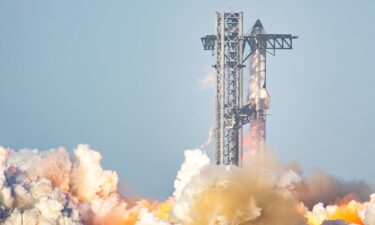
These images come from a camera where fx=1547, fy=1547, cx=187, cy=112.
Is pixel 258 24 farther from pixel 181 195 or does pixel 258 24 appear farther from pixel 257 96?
pixel 181 195

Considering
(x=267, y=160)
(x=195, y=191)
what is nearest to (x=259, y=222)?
(x=195, y=191)

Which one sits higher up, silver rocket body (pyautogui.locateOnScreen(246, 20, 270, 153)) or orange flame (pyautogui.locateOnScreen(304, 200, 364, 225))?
silver rocket body (pyautogui.locateOnScreen(246, 20, 270, 153))

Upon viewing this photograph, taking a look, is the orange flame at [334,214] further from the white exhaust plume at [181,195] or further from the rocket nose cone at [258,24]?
the rocket nose cone at [258,24]

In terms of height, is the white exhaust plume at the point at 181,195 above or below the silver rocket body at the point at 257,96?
below

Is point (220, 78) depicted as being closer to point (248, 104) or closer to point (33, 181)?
point (248, 104)

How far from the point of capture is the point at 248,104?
179500 mm

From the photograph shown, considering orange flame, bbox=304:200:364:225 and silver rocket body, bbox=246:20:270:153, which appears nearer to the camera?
orange flame, bbox=304:200:364:225

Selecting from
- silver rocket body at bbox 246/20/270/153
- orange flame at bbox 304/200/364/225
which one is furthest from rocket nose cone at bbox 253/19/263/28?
orange flame at bbox 304/200/364/225

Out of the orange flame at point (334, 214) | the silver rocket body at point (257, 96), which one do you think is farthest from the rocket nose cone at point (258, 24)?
the orange flame at point (334, 214)

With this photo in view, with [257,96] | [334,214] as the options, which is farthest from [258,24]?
[334,214]

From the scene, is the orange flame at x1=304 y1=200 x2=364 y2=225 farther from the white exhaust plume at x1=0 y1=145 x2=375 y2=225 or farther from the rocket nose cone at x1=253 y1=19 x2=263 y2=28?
the rocket nose cone at x1=253 y1=19 x2=263 y2=28

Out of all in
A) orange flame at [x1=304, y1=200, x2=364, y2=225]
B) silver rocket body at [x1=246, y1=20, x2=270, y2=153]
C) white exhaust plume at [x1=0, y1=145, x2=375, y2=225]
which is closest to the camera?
white exhaust plume at [x1=0, y1=145, x2=375, y2=225]

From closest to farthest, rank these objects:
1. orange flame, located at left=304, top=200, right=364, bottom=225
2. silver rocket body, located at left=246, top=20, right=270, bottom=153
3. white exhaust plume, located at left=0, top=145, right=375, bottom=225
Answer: white exhaust plume, located at left=0, top=145, right=375, bottom=225, orange flame, located at left=304, top=200, right=364, bottom=225, silver rocket body, located at left=246, top=20, right=270, bottom=153

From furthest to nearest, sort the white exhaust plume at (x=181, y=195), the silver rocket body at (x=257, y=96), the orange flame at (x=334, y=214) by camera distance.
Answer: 1. the silver rocket body at (x=257, y=96)
2. the orange flame at (x=334, y=214)
3. the white exhaust plume at (x=181, y=195)
